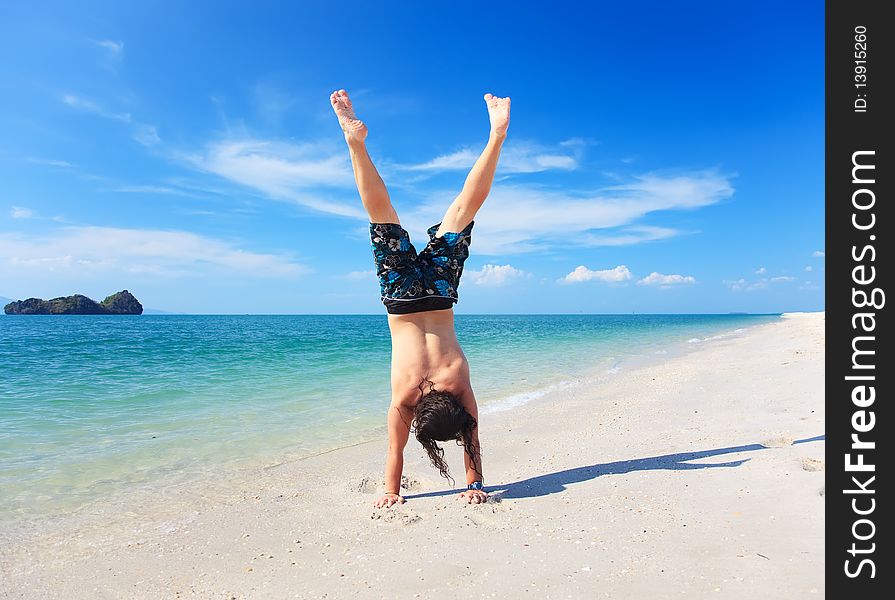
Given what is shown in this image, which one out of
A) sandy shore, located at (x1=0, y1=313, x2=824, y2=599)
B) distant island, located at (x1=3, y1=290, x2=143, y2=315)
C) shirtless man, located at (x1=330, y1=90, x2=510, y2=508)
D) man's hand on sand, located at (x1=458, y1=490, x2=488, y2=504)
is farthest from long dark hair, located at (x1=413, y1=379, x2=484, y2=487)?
distant island, located at (x1=3, y1=290, x2=143, y2=315)

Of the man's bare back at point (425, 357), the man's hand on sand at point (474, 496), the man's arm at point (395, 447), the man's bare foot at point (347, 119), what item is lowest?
the man's hand on sand at point (474, 496)

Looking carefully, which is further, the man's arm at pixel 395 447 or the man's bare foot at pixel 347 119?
the man's arm at pixel 395 447

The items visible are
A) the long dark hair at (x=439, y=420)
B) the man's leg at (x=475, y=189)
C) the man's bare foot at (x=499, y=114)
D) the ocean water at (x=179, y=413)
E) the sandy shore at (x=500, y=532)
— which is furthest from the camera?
the ocean water at (x=179, y=413)

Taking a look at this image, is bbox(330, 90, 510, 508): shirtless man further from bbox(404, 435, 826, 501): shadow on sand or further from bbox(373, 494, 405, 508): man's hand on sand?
bbox(404, 435, 826, 501): shadow on sand

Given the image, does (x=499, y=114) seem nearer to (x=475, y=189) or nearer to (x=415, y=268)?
(x=475, y=189)

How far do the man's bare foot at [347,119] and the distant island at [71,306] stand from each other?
14588cm

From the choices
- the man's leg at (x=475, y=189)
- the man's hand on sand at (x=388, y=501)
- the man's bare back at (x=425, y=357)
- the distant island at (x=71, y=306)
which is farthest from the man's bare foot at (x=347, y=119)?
the distant island at (x=71, y=306)

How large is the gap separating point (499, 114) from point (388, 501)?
3478mm

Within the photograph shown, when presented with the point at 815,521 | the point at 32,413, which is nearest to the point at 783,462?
the point at 815,521

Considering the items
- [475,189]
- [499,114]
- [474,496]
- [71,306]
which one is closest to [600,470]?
[474,496]

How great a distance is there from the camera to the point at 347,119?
4281 mm

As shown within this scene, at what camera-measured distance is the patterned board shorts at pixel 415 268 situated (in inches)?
170

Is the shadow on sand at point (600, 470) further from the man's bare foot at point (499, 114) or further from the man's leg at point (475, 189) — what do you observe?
the man's bare foot at point (499, 114)
